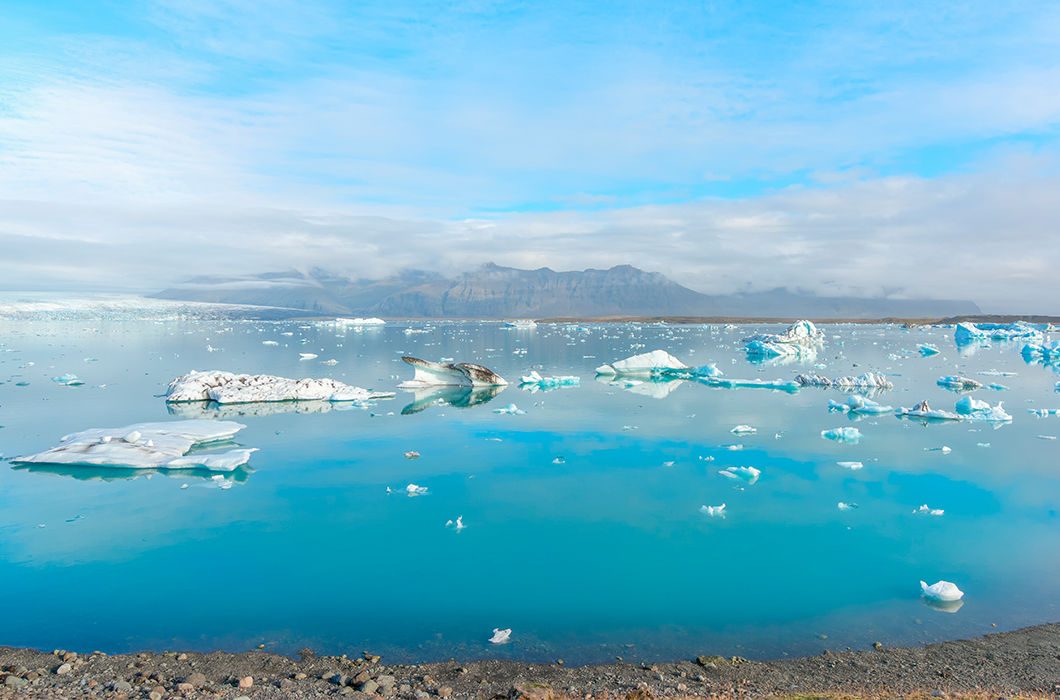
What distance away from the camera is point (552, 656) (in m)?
5.55

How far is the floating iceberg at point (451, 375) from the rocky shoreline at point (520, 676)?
18.9 meters

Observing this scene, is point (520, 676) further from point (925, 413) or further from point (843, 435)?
point (925, 413)

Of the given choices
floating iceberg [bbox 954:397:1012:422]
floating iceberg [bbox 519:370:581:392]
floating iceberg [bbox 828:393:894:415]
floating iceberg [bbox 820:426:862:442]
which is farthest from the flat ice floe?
floating iceberg [bbox 954:397:1012:422]

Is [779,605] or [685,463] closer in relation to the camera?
[779,605]

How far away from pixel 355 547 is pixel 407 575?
1.18 meters

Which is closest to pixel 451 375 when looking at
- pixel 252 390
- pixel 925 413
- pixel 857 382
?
pixel 252 390

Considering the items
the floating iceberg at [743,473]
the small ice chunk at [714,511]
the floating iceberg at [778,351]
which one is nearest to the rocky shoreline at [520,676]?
the small ice chunk at [714,511]

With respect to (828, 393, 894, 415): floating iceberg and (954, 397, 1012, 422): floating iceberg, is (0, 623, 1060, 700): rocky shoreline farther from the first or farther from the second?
(954, 397, 1012, 422): floating iceberg

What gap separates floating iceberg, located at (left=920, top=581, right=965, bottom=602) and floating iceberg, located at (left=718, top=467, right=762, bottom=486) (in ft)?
14.7

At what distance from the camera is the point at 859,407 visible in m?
19.1

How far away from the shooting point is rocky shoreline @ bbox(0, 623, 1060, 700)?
15.6ft

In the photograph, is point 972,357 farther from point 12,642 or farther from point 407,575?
point 12,642

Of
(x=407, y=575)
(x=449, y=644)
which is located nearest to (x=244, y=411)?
(x=407, y=575)

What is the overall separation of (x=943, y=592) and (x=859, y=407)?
549 inches
